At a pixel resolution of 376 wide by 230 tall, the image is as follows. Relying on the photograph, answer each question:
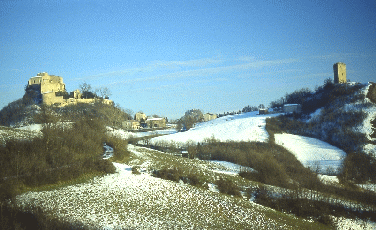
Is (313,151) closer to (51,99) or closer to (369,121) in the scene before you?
(369,121)

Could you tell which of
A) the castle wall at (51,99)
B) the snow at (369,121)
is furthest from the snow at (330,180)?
the castle wall at (51,99)

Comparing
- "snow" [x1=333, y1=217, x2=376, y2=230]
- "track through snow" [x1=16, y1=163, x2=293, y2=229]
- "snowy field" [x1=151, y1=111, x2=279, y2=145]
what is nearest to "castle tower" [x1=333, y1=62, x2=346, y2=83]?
"snowy field" [x1=151, y1=111, x2=279, y2=145]

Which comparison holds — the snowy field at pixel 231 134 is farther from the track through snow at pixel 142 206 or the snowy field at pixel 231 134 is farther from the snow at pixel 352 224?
the track through snow at pixel 142 206

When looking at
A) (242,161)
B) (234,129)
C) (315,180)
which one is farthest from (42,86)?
(315,180)

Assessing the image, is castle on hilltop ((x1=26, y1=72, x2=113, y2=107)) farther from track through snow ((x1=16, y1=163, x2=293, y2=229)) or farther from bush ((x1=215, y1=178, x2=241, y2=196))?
track through snow ((x1=16, y1=163, x2=293, y2=229))

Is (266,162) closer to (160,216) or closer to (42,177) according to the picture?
(160,216)

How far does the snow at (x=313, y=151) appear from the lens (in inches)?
1989

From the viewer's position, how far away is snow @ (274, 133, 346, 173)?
50.5 metres

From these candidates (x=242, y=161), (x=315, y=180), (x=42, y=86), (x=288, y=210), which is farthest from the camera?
(x=42, y=86)

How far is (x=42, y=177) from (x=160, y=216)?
947cm

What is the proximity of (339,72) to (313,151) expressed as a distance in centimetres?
4725

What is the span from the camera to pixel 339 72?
9238 centimetres

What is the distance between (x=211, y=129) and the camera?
2995 inches

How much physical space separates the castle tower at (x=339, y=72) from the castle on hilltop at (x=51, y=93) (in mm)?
73907
